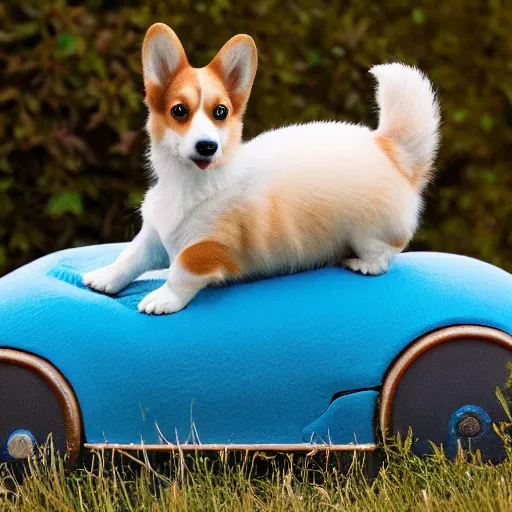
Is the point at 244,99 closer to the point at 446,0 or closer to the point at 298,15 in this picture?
the point at 298,15

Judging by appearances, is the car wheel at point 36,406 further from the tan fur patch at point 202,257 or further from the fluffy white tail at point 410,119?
the fluffy white tail at point 410,119

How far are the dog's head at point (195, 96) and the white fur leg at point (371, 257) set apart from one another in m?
0.43

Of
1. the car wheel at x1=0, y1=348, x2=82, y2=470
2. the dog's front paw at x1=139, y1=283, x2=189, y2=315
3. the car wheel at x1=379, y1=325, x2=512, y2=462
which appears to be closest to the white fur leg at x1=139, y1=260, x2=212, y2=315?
the dog's front paw at x1=139, y1=283, x2=189, y2=315

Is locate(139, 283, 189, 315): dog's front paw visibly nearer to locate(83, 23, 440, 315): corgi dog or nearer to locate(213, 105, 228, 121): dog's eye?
locate(83, 23, 440, 315): corgi dog

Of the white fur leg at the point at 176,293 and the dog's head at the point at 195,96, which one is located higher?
the dog's head at the point at 195,96

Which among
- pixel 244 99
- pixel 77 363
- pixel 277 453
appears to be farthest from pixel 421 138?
pixel 77 363

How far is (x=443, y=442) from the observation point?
2.41 meters

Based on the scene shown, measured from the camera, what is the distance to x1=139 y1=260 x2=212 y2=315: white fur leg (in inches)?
94.2

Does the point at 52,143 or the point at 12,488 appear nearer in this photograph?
the point at 12,488

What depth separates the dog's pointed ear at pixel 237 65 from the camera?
2348 mm

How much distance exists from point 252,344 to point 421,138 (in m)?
0.73

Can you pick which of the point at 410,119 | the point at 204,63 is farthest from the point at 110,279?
the point at 204,63

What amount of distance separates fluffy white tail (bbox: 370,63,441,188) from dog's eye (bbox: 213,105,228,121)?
1.64 ft

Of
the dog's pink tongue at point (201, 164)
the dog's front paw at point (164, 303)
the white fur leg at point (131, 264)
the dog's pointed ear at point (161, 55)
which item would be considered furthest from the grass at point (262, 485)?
the dog's pointed ear at point (161, 55)
